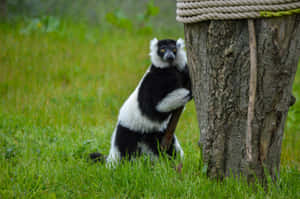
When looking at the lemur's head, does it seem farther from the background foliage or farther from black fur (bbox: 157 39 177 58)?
the background foliage

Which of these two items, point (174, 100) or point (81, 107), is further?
point (81, 107)

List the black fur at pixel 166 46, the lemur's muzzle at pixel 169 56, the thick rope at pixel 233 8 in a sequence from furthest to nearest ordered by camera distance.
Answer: the black fur at pixel 166 46
the lemur's muzzle at pixel 169 56
the thick rope at pixel 233 8

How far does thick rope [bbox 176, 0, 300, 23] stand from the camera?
2.24 metres

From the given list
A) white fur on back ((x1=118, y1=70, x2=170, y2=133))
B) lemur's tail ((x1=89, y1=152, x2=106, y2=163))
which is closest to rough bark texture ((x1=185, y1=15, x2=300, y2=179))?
white fur on back ((x1=118, y1=70, x2=170, y2=133))

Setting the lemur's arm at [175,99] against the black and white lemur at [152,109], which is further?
the black and white lemur at [152,109]

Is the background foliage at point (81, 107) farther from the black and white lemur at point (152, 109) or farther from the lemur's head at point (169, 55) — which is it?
the lemur's head at point (169, 55)

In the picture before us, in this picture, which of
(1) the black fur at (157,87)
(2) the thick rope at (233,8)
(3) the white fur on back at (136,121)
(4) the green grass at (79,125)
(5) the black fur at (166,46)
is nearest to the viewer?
(2) the thick rope at (233,8)

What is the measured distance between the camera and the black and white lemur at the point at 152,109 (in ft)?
11.0

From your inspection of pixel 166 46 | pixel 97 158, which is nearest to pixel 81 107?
pixel 97 158

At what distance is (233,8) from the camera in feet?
7.66

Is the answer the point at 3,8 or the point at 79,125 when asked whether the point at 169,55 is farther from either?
the point at 3,8

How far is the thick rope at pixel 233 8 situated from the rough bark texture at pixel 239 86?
68 millimetres

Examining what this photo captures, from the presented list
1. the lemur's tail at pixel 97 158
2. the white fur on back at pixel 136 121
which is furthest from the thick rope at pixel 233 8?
the lemur's tail at pixel 97 158

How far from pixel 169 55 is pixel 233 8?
4.40 feet
